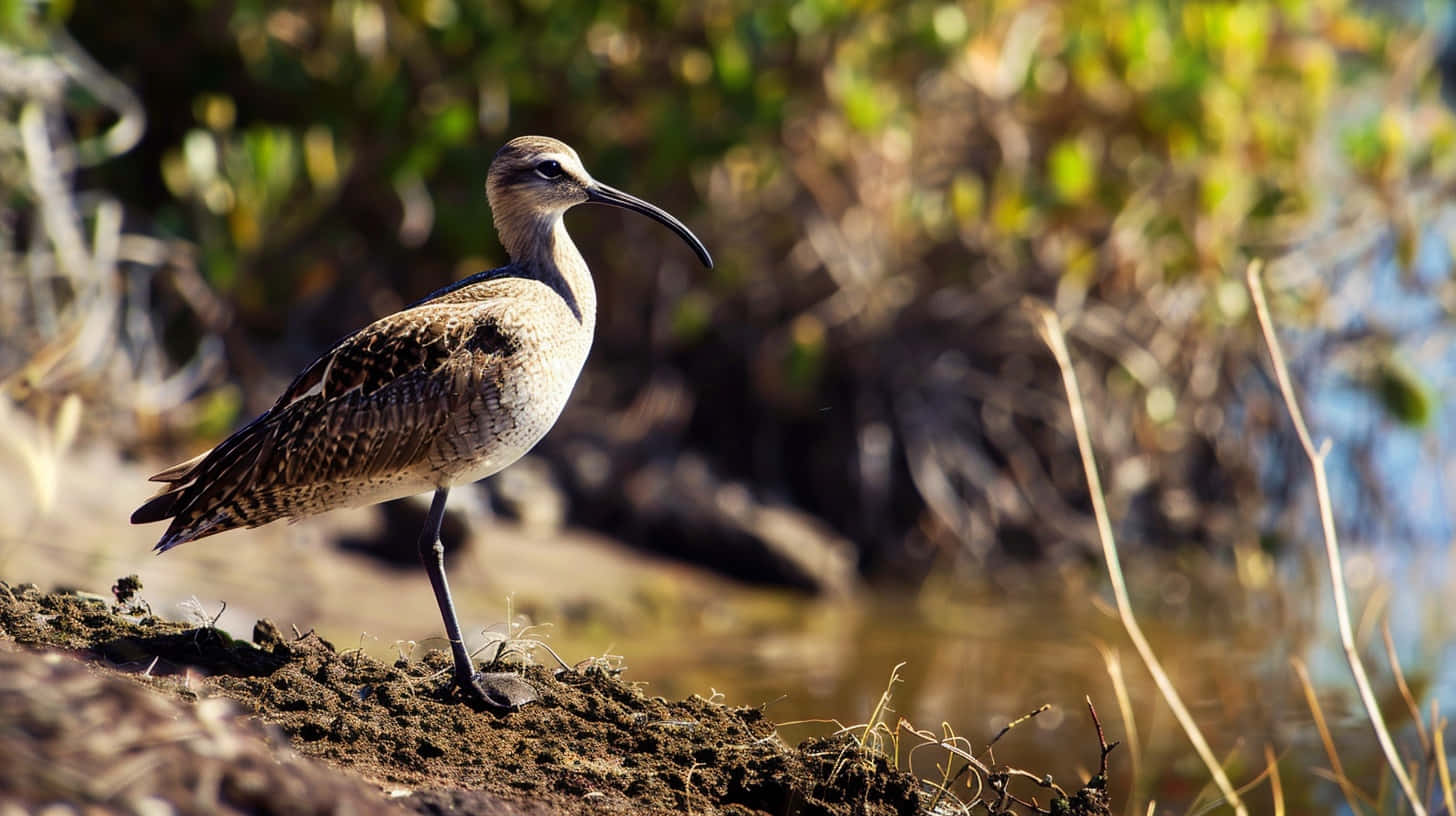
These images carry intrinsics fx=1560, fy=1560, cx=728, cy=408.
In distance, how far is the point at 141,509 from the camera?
424 cm

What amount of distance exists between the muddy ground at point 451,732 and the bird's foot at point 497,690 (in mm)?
29

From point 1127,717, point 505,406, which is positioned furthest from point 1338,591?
point 505,406

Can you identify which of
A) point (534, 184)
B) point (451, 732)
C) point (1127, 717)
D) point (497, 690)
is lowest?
point (451, 732)

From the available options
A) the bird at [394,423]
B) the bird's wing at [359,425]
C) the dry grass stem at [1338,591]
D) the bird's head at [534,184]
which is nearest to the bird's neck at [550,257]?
the bird's head at [534,184]

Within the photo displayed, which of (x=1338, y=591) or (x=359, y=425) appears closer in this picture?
(x=1338, y=591)

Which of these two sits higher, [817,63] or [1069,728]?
[817,63]

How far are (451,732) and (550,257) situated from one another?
158 cm

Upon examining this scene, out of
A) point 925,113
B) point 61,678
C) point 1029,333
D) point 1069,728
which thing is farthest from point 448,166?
point 61,678

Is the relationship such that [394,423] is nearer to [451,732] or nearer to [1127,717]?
[451,732]

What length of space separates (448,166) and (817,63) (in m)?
2.23

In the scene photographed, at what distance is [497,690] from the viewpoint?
3811 millimetres

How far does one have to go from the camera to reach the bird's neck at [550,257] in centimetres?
461

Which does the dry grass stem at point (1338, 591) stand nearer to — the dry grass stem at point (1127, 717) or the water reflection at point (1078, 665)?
the dry grass stem at point (1127, 717)

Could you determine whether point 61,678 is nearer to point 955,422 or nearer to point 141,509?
point 141,509
